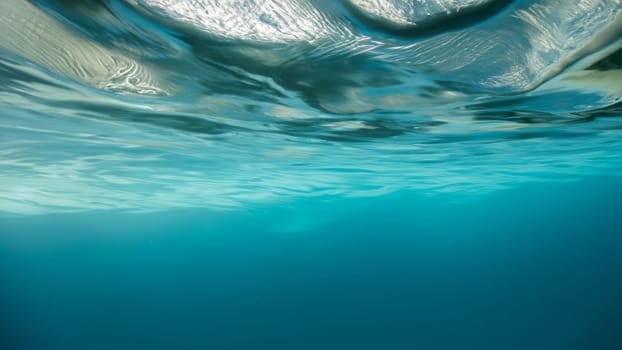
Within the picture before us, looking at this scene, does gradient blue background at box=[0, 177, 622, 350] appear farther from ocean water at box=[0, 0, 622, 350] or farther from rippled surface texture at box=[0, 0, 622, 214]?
rippled surface texture at box=[0, 0, 622, 214]

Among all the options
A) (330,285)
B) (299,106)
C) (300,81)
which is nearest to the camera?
(300,81)

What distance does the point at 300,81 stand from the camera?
7121mm

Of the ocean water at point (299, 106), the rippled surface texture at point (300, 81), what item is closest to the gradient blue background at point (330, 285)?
the ocean water at point (299, 106)

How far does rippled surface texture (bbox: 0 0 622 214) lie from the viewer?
4773mm

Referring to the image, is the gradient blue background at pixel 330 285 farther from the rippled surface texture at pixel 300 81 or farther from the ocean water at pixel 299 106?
the rippled surface texture at pixel 300 81

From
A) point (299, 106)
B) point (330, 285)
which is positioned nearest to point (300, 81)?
point (299, 106)

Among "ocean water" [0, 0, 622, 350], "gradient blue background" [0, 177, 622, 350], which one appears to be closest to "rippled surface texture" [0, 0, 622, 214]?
"ocean water" [0, 0, 622, 350]

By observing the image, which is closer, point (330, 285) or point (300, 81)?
point (300, 81)

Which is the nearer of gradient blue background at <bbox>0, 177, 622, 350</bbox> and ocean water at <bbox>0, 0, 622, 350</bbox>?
ocean water at <bbox>0, 0, 622, 350</bbox>

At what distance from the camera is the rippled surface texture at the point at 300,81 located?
477cm

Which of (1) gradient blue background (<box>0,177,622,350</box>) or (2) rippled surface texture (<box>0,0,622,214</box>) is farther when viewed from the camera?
(1) gradient blue background (<box>0,177,622,350</box>)

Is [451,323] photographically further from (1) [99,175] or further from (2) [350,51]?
(2) [350,51]

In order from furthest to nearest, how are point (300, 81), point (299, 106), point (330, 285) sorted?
point (330, 285)
point (299, 106)
point (300, 81)

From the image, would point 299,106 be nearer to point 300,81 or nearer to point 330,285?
point 300,81
